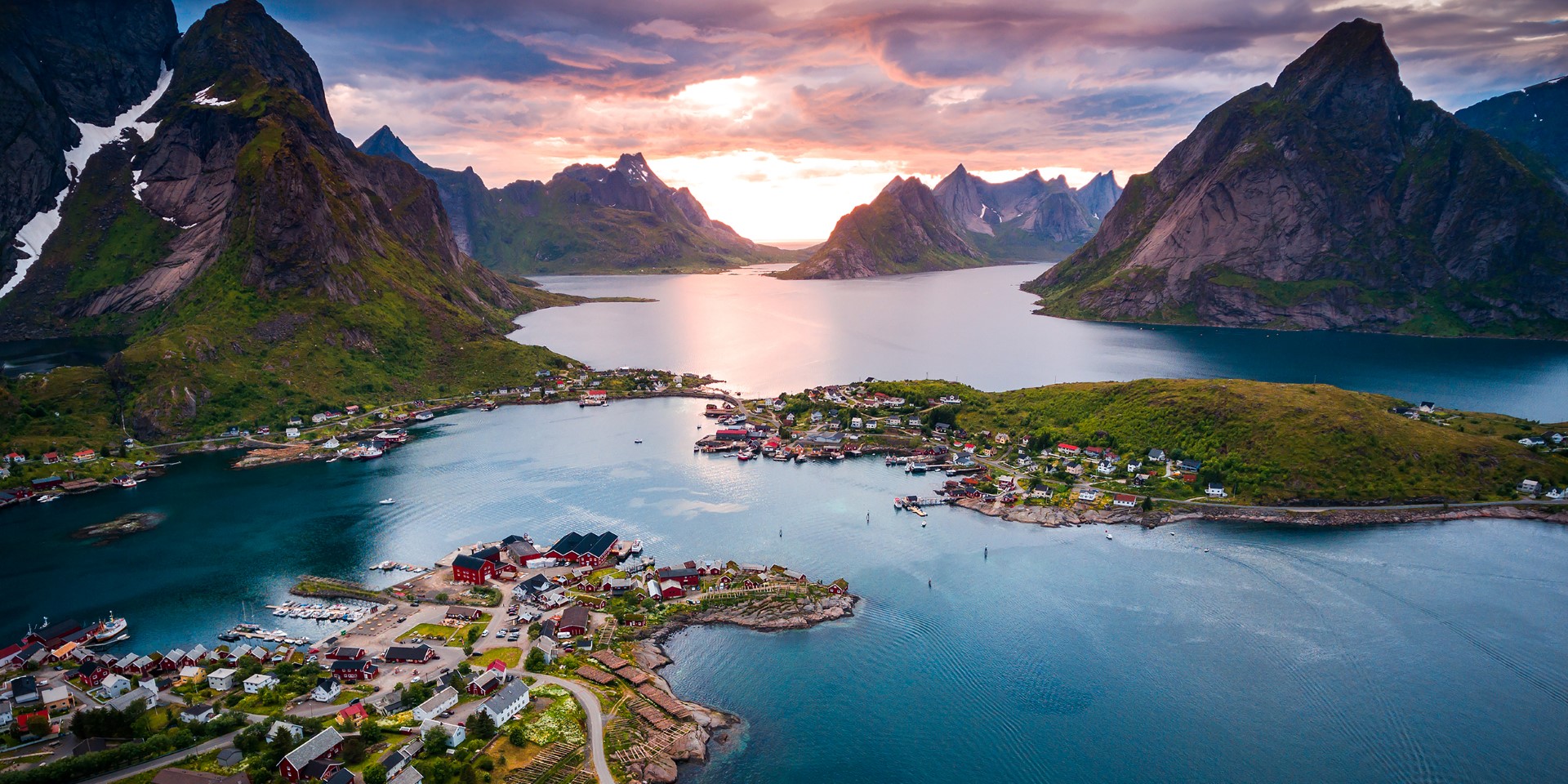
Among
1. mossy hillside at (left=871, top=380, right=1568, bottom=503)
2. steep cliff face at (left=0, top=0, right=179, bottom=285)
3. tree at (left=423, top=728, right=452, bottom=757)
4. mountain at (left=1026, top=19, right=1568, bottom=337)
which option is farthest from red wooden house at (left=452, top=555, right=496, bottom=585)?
mountain at (left=1026, top=19, right=1568, bottom=337)

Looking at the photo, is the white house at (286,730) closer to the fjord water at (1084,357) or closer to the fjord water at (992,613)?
the fjord water at (992,613)

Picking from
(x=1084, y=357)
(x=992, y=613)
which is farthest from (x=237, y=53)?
(x=992, y=613)

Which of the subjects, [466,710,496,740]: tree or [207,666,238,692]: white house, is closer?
[466,710,496,740]: tree

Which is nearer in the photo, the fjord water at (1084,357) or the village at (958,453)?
the village at (958,453)

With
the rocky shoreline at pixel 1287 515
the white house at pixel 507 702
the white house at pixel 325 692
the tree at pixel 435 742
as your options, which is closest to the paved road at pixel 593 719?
the white house at pixel 507 702

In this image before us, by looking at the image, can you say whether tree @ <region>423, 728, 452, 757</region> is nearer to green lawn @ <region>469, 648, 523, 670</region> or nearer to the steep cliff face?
green lawn @ <region>469, 648, 523, 670</region>

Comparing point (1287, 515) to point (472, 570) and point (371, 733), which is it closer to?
point (472, 570)
